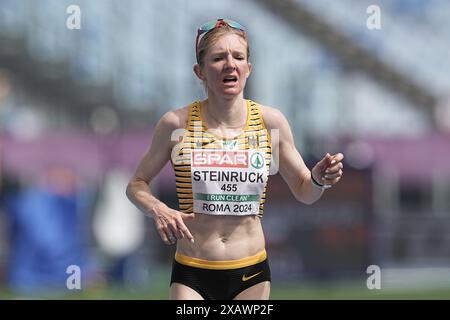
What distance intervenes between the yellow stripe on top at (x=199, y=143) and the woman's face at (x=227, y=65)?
0.25 m

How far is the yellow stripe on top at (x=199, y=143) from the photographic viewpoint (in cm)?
498

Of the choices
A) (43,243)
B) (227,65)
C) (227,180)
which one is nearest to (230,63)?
(227,65)

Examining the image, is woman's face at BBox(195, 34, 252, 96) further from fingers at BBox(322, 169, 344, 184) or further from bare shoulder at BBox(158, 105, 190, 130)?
fingers at BBox(322, 169, 344, 184)

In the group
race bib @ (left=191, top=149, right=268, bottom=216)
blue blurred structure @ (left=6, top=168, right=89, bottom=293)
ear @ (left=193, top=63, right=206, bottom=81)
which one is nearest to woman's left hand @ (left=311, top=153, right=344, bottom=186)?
race bib @ (left=191, top=149, right=268, bottom=216)

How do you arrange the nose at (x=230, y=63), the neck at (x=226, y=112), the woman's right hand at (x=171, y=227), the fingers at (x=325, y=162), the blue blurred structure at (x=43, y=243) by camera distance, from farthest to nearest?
the blue blurred structure at (x=43, y=243), the neck at (x=226, y=112), the nose at (x=230, y=63), the fingers at (x=325, y=162), the woman's right hand at (x=171, y=227)

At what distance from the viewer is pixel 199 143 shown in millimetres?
4996

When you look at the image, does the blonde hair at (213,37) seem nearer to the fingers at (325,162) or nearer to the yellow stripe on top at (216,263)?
the fingers at (325,162)

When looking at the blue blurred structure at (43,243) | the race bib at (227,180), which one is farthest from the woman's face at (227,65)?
the blue blurred structure at (43,243)

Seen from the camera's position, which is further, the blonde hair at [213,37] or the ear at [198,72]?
the ear at [198,72]

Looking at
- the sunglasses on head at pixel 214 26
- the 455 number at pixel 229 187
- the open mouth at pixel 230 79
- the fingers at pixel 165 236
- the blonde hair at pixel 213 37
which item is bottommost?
the fingers at pixel 165 236

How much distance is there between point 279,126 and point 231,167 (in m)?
0.42

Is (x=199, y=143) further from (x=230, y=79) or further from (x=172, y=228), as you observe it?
(x=172, y=228)

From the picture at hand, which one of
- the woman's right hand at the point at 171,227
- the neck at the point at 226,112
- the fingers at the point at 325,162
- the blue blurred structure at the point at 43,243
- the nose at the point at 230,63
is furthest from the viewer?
the blue blurred structure at the point at 43,243

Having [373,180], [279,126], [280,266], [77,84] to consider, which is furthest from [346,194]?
[279,126]
